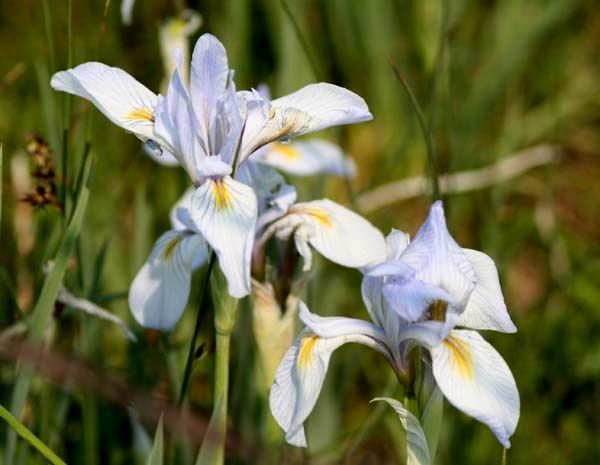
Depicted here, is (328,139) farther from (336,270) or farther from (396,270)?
(396,270)

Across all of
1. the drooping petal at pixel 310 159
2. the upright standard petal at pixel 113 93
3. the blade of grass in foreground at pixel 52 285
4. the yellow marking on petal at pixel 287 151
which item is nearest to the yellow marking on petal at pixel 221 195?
the upright standard petal at pixel 113 93

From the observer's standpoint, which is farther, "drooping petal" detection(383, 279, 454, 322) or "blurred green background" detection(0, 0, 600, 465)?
"blurred green background" detection(0, 0, 600, 465)

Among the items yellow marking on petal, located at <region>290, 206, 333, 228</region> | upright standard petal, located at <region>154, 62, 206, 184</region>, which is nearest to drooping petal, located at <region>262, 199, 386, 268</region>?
yellow marking on petal, located at <region>290, 206, 333, 228</region>

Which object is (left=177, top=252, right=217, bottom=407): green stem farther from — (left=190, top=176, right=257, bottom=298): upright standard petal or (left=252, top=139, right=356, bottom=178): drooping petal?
(left=252, top=139, right=356, bottom=178): drooping petal

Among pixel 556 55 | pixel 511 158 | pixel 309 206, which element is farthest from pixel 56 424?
pixel 556 55

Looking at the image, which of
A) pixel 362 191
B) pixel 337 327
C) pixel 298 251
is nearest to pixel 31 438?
pixel 337 327

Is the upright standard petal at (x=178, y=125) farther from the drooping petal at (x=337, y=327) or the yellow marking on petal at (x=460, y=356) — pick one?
the yellow marking on petal at (x=460, y=356)

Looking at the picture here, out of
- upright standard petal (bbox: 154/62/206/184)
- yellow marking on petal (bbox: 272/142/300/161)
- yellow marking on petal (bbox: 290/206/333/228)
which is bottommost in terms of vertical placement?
yellow marking on petal (bbox: 290/206/333/228)

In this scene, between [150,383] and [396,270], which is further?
[150,383]
